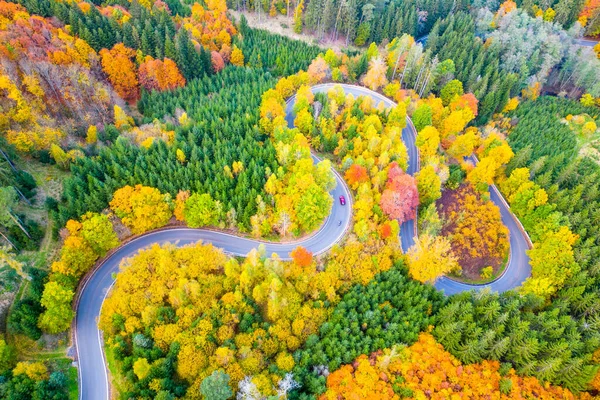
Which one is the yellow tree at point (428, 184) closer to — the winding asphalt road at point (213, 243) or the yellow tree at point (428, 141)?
the winding asphalt road at point (213, 243)

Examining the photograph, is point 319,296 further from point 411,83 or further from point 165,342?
point 411,83

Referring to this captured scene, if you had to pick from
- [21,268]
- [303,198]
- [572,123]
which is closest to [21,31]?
[21,268]

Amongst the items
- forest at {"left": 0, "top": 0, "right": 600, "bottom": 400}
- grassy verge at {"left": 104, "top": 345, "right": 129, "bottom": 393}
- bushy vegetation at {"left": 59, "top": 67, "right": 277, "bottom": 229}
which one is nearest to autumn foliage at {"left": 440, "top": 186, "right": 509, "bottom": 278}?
forest at {"left": 0, "top": 0, "right": 600, "bottom": 400}

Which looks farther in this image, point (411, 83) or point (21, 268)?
point (411, 83)

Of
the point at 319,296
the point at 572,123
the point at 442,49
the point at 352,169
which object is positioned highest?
the point at 442,49

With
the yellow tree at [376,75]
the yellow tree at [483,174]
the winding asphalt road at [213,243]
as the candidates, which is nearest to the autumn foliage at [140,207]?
the winding asphalt road at [213,243]

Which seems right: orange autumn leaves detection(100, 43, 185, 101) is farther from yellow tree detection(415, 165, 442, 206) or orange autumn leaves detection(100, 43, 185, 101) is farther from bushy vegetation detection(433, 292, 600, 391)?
bushy vegetation detection(433, 292, 600, 391)

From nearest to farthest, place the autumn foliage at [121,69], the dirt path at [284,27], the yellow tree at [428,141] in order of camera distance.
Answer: the yellow tree at [428,141] < the autumn foliage at [121,69] < the dirt path at [284,27]
